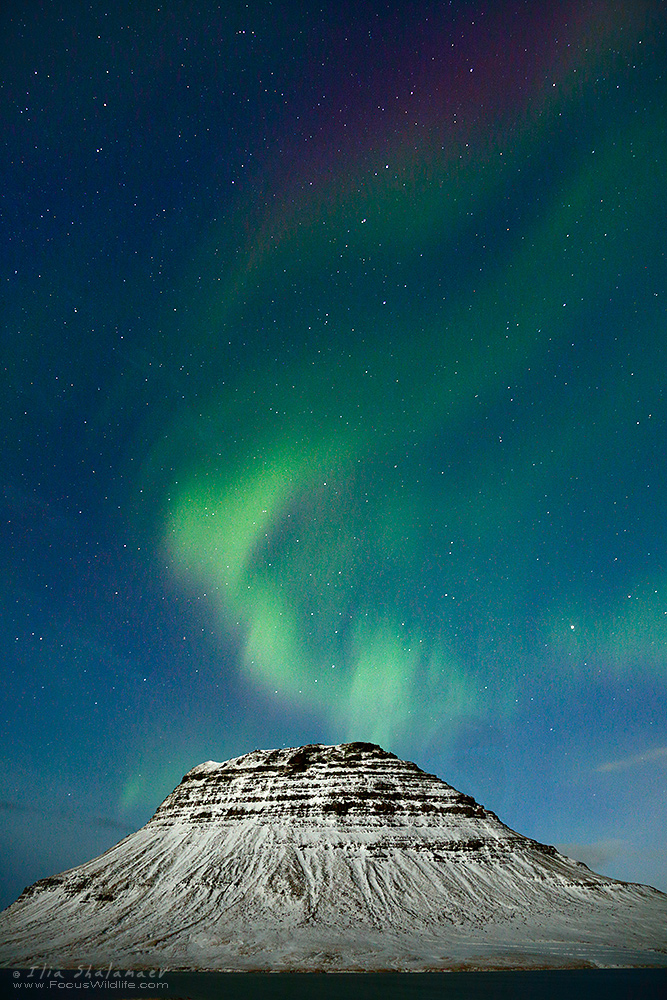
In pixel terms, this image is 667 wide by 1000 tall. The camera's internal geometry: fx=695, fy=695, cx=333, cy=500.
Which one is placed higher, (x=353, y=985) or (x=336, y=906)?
(x=336, y=906)

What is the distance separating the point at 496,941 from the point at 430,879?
111 ft

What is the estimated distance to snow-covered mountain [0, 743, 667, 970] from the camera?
13238cm

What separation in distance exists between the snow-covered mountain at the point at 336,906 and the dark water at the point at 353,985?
492 cm

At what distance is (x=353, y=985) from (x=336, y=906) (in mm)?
59716

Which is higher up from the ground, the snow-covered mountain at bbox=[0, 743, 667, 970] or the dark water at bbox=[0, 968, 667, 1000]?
the snow-covered mountain at bbox=[0, 743, 667, 970]

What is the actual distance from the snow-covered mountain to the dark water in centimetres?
492

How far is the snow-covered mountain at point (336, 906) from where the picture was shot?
132m

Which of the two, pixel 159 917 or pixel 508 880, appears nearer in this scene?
pixel 159 917

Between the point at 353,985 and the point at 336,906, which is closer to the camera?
the point at 353,985

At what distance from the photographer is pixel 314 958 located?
127 meters

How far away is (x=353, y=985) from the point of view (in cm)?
10325

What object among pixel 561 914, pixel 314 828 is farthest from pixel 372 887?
pixel 561 914

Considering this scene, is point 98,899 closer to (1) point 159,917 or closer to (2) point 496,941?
(1) point 159,917

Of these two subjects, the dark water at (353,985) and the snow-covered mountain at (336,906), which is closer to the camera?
the dark water at (353,985)
